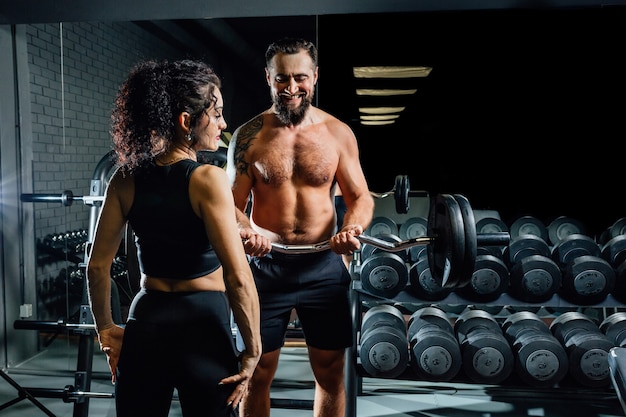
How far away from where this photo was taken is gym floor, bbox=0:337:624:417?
3020 millimetres

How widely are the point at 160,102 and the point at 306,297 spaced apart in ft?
3.45

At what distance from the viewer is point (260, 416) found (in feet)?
7.40

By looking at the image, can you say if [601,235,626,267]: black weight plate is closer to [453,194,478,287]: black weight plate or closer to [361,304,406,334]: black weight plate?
[361,304,406,334]: black weight plate

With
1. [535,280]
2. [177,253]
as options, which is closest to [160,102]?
[177,253]

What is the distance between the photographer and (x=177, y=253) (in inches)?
57.2

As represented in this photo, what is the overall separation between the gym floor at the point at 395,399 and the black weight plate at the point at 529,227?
98 cm

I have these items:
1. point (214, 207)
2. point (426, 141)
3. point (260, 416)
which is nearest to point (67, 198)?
point (260, 416)

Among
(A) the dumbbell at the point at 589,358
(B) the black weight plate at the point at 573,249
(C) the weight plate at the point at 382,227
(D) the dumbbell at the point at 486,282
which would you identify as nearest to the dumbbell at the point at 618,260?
(B) the black weight plate at the point at 573,249

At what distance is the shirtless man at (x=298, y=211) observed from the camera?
224 cm

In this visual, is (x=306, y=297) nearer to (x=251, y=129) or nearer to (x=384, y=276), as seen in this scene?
(x=384, y=276)

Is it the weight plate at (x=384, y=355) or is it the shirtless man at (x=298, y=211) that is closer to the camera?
the shirtless man at (x=298, y=211)

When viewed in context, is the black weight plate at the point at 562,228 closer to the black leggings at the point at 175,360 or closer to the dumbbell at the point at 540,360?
the dumbbell at the point at 540,360

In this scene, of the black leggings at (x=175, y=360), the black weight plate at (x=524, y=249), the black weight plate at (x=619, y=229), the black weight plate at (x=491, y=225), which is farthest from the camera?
the black weight plate at (x=491, y=225)

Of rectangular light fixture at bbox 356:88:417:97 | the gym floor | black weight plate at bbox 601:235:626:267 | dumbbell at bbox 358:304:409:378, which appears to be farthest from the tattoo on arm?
black weight plate at bbox 601:235:626:267
